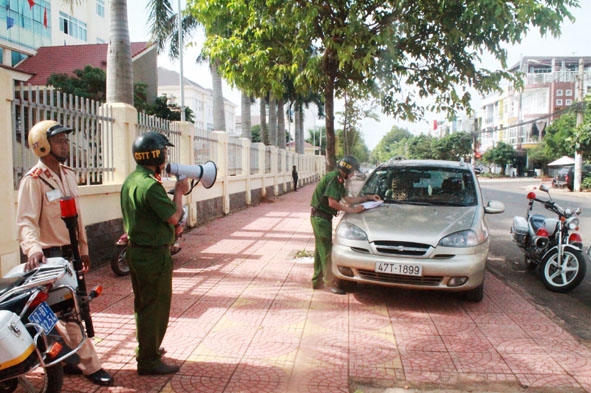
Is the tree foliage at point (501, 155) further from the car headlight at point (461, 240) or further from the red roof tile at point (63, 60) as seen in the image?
the car headlight at point (461, 240)

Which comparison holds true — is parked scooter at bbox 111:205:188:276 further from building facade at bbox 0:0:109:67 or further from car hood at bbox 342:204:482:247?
building facade at bbox 0:0:109:67

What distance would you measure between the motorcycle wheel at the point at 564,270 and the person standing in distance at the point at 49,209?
5.17m

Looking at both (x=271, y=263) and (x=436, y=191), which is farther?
(x=271, y=263)

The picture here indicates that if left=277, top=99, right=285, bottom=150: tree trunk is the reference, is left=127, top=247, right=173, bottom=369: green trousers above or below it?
below

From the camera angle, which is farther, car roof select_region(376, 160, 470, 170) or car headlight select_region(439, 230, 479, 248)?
car roof select_region(376, 160, 470, 170)

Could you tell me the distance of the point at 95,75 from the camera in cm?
2011

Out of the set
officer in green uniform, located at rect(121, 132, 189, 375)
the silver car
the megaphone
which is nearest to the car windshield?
the silver car

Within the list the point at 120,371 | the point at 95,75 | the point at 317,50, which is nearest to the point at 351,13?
the point at 317,50

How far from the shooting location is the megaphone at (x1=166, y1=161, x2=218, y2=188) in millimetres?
3295

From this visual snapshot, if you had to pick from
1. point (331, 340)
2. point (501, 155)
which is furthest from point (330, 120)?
point (501, 155)

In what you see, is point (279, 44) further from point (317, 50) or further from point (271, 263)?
point (271, 263)

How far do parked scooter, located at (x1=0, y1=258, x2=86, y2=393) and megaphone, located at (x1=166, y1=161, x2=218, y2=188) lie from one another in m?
0.90

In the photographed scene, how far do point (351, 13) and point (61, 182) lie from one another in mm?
4719

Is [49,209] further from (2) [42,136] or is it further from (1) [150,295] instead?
(1) [150,295]
